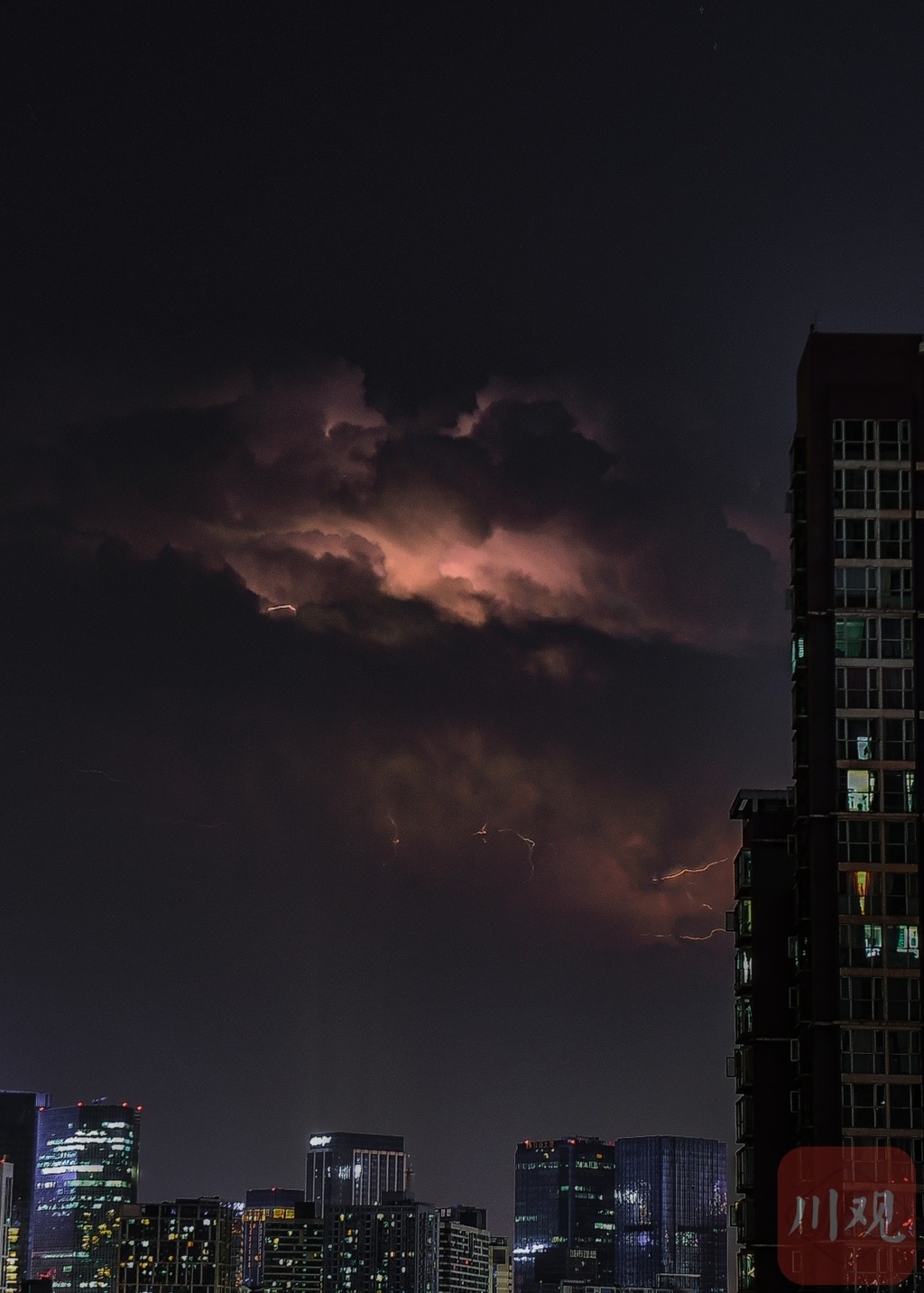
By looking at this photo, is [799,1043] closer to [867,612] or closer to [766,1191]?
[766,1191]

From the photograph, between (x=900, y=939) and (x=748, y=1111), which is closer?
(x=900, y=939)

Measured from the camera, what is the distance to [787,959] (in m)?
75.7

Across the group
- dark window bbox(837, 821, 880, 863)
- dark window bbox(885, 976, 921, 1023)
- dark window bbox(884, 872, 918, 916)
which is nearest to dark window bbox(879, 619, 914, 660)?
dark window bbox(837, 821, 880, 863)

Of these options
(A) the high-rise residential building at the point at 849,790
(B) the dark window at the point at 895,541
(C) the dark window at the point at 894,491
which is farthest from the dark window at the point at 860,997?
(C) the dark window at the point at 894,491

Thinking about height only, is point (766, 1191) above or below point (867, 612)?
below

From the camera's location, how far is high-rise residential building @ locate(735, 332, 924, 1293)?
225 ft

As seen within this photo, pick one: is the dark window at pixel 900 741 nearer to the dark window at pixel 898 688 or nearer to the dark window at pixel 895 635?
the dark window at pixel 898 688

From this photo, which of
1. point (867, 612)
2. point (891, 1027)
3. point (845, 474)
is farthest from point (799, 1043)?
point (845, 474)

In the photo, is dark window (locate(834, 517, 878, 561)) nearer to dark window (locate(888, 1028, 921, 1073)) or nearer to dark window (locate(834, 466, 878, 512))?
dark window (locate(834, 466, 878, 512))

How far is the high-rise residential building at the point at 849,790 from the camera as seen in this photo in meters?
68.4

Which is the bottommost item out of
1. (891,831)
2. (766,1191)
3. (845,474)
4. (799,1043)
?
(766,1191)

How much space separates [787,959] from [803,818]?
6.77m

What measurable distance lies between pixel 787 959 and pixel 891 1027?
25.2 feet

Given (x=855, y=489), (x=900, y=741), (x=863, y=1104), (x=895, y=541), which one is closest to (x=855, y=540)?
(x=895, y=541)
